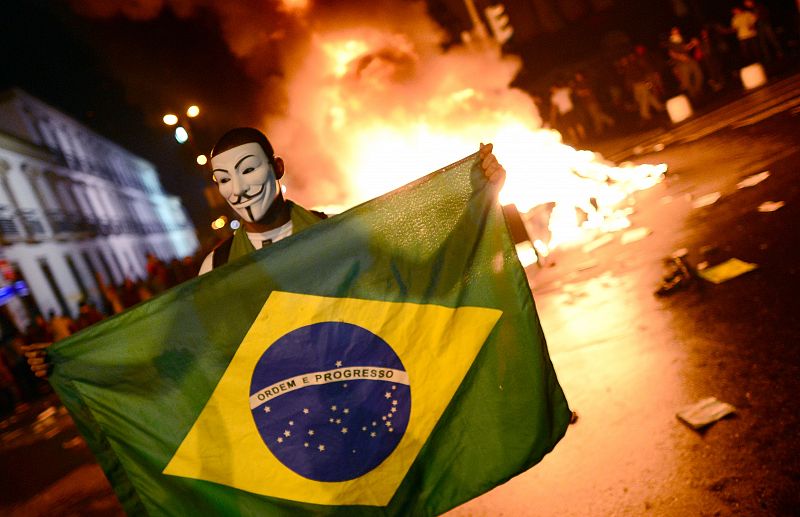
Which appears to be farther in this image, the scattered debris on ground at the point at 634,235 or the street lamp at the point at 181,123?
the street lamp at the point at 181,123

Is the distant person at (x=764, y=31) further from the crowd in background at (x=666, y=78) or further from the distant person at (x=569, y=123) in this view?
the distant person at (x=569, y=123)

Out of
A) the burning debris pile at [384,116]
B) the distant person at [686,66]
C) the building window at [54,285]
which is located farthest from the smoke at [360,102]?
the building window at [54,285]

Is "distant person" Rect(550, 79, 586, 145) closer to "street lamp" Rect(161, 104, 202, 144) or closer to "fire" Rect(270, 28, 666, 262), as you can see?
"fire" Rect(270, 28, 666, 262)

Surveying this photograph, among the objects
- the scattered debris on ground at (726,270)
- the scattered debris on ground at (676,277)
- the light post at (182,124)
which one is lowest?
the scattered debris on ground at (726,270)

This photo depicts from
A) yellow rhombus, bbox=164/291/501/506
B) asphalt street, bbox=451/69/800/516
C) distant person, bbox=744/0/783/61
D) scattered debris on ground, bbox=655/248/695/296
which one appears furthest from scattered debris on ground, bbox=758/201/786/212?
distant person, bbox=744/0/783/61

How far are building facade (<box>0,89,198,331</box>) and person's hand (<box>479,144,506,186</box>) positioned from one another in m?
19.4

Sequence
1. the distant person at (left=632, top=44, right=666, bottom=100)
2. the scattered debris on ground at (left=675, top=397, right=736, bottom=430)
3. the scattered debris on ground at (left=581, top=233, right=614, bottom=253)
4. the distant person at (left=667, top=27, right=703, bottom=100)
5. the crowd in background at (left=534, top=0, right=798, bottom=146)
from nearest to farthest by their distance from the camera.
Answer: the scattered debris on ground at (left=675, top=397, right=736, bottom=430) < the scattered debris on ground at (left=581, top=233, right=614, bottom=253) < the crowd in background at (left=534, top=0, right=798, bottom=146) < the distant person at (left=667, top=27, right=703, bottom=100) < the distant person at (left=632, top=44, right=666, bottom=100)

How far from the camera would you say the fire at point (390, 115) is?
1129 centimetres

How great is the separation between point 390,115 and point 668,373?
918cm

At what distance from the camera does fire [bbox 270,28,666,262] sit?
11289mm

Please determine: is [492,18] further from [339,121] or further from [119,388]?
[119,388]

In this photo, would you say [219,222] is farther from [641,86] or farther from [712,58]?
[712,58]

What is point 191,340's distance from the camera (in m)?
2.21

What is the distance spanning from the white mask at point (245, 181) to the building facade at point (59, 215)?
18142 mm
